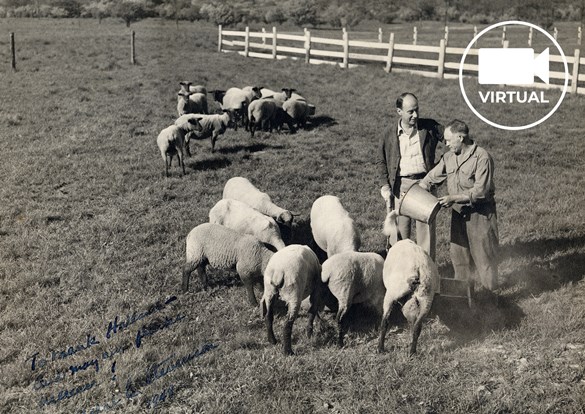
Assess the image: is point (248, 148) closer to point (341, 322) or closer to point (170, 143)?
point (170, 143)

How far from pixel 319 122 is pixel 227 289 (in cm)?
942

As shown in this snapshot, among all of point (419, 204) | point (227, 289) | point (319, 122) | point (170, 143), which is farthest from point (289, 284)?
point (319, 122)

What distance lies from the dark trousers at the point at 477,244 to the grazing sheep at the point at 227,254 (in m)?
2.24

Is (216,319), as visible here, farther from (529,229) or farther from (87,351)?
(529,229)

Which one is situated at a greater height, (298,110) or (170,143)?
(298,110)

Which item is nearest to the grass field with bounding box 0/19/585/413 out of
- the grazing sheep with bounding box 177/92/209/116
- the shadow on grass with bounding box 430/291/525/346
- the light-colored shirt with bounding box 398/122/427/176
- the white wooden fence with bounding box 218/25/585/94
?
the shadow on grass with bounding box 430/291/525/346

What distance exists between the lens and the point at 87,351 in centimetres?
531

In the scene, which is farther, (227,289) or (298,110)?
(298,110)

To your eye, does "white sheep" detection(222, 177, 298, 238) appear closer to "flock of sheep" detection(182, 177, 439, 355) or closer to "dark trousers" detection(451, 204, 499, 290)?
"flock of sheep" detection(182, 177, 439, 355)

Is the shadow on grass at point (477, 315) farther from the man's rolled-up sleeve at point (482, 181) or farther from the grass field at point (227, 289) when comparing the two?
the man's rolled-up sleeve at point (482, 181)

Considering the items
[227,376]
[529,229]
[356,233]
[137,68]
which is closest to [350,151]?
[529,229]

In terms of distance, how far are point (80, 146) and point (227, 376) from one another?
9091 millimetres

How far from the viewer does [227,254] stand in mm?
6500

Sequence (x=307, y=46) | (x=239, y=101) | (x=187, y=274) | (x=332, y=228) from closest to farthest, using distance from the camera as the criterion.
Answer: (x=187, y=274)
(x=332, y=228)
(x=239, y=101)
(x=307, y=46)
